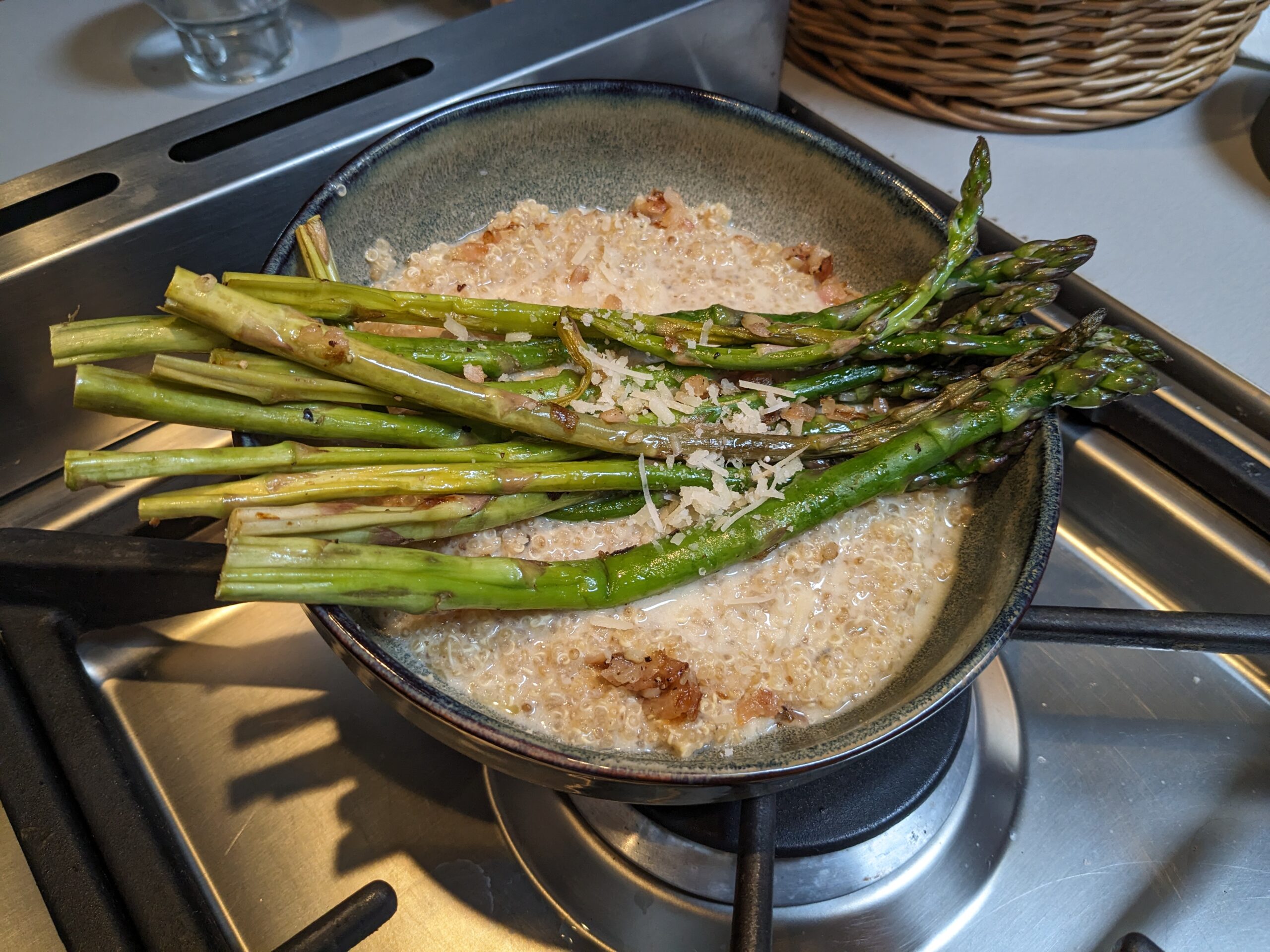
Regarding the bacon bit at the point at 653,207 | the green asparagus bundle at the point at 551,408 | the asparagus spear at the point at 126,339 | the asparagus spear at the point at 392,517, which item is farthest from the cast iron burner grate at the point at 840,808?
the bacon bit at the point at 653,207

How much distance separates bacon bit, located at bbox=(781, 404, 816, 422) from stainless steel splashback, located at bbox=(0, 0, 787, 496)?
0.81 meters

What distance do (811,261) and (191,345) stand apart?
1.01m

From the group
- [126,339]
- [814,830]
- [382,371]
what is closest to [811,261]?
[382,371]

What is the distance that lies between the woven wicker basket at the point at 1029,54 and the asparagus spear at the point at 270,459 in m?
1.23

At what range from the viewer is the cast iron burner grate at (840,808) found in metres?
1.04

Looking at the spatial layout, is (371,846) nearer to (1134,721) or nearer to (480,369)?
(480,369)

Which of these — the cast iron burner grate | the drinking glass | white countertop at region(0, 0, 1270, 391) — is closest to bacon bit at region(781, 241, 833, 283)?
white countertop at region(0, 0, 1270, 391)

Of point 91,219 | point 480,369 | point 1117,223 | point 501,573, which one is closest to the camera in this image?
point 501,573

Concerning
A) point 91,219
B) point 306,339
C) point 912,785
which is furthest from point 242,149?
point 912,785

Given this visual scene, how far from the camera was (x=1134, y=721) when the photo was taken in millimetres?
1224

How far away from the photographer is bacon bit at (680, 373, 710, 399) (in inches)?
43.2

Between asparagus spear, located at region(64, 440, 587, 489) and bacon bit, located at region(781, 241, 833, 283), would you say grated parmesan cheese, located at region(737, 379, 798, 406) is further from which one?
bacon bit, located at region(781, 241, 833, 283)

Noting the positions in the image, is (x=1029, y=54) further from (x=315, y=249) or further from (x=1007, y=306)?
(x=315, y=249)

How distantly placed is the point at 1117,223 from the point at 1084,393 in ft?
2.35
